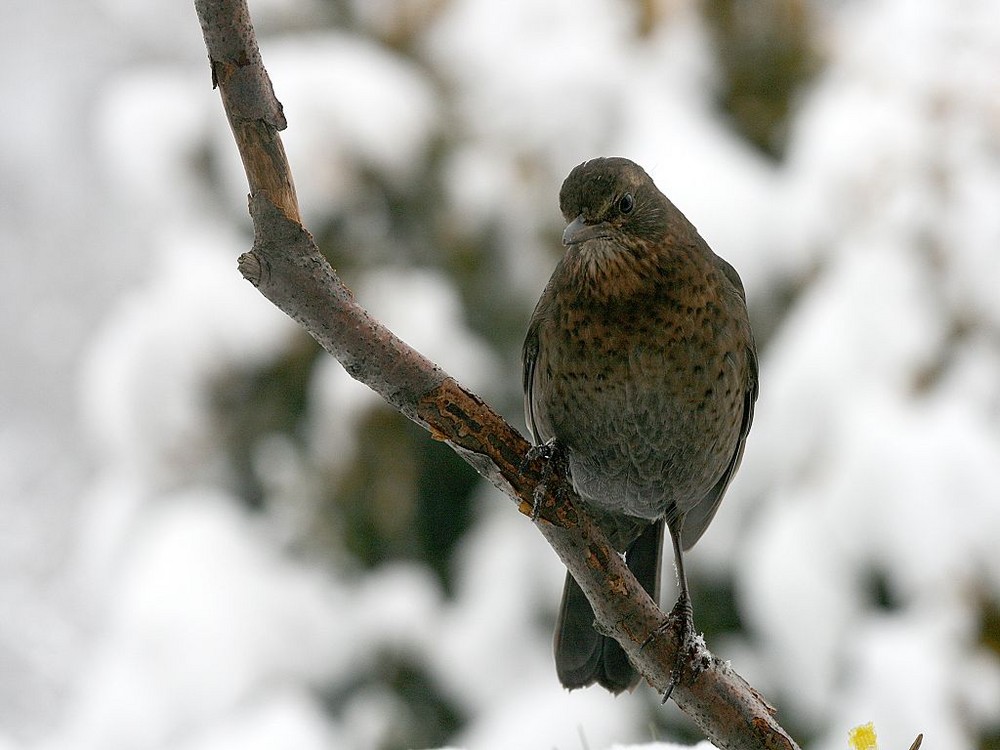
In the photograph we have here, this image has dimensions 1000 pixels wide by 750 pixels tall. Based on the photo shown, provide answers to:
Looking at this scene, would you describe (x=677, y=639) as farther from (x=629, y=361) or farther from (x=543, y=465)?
(x=629, y=361)

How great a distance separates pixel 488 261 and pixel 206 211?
4.33ft

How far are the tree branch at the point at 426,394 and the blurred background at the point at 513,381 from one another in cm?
161

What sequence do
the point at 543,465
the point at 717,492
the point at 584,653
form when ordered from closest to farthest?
the point at 543,465
the point at 584,653
the point at 717,492

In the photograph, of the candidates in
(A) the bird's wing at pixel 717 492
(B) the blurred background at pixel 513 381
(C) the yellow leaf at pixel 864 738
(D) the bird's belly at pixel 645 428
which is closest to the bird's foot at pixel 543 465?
(D) the bird's belly at pixel 645 428

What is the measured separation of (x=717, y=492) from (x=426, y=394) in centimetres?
131

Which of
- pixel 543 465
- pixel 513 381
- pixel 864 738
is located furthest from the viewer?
pixel 513 381

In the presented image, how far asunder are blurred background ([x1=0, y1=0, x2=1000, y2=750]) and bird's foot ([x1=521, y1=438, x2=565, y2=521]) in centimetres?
170

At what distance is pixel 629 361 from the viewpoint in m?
2.71

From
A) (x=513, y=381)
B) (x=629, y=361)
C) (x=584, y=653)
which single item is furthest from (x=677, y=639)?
(x=513, y=381)

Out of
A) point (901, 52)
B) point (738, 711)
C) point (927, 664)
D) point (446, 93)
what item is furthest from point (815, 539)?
point (446, 93)

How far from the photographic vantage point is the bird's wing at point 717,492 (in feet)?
10.3

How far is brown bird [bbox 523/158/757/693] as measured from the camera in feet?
8.91

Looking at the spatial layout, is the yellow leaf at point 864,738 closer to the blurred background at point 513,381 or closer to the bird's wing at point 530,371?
the bird's wing at point 530,371

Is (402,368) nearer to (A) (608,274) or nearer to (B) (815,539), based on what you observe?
(A) (608,274)
